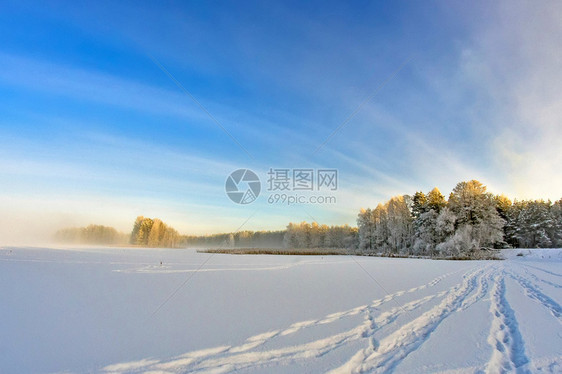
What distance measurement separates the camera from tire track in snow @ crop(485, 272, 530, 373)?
305 cm

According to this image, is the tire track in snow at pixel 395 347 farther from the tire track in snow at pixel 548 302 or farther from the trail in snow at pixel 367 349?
the tire track in snow at pixel 548 302

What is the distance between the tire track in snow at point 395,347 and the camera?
9.70 feet

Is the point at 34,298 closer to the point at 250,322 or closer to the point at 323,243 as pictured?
the point at 250,322

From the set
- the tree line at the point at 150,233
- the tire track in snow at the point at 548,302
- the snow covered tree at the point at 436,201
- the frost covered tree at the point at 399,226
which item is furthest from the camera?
the tree line at the point at 150,233

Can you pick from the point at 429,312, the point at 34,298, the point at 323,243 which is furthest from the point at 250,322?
the point at 323,243

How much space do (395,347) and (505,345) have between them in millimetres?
1563

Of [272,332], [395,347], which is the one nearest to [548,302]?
[395,347]

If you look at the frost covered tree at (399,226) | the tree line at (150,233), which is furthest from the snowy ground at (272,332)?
the tree line at (150,233)

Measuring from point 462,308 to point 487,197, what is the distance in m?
41.5

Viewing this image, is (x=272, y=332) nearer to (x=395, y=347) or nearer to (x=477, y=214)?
(x=395, y=347)

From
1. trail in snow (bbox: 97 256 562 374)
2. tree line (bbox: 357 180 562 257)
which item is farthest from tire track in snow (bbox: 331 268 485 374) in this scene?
tree line (bbox: 357 180 562 257)

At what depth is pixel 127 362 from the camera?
3.06m

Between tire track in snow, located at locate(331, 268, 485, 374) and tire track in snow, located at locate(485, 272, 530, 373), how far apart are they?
0.76 m

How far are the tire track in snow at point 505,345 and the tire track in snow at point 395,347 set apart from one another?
2.49 ft
